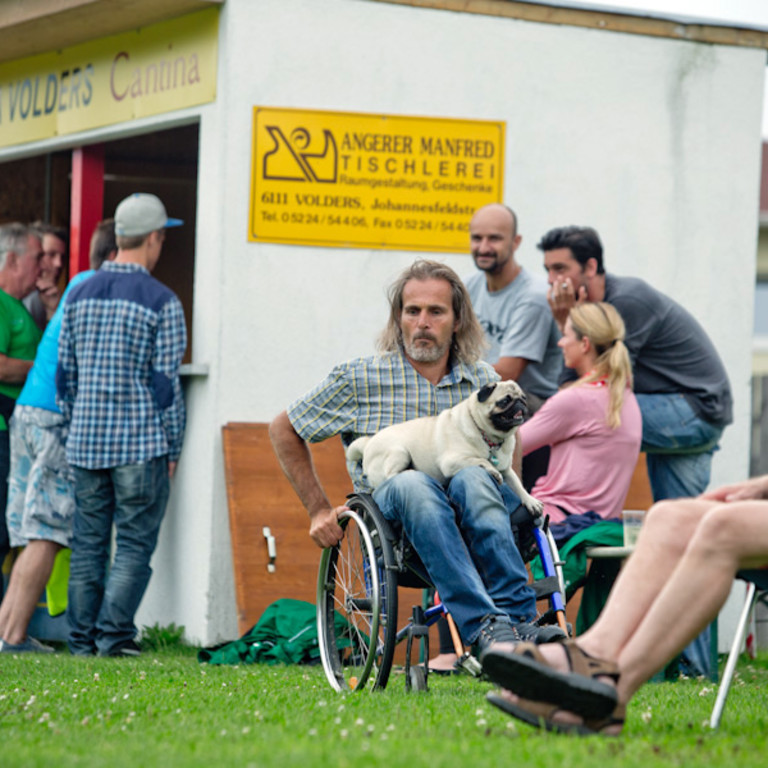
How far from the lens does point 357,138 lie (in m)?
8.07

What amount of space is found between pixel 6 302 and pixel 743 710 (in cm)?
525

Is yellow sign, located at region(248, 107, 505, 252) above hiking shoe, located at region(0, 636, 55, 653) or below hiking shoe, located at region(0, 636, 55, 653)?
above

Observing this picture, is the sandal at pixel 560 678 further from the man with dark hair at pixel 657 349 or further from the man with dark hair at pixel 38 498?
the man with dark hair at pixel 38 498

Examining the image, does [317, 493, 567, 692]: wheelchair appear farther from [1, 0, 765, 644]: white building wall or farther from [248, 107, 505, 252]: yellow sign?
[248, 107, 505, 252]: yellow sign

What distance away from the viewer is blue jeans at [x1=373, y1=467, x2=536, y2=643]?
182 inches

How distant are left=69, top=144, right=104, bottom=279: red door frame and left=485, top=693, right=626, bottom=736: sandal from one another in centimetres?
621

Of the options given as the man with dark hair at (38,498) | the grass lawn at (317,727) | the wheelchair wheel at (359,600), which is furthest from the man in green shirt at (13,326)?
the wheelchair wheel at (359,600)

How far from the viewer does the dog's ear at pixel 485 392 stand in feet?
16.7

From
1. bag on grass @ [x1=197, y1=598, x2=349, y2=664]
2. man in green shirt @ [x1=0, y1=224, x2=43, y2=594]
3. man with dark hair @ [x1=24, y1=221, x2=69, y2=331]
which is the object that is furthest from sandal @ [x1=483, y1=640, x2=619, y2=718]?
man with dark hair @ [x1=24, y1=221, x2=69, y2=331]

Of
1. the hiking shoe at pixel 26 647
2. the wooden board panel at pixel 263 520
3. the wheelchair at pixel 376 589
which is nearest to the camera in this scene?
the wheelchair at pixel 376 589

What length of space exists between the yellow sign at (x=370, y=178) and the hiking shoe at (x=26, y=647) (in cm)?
261

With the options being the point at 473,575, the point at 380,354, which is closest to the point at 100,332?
the point at 380,354

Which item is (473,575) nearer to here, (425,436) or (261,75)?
(425,436)

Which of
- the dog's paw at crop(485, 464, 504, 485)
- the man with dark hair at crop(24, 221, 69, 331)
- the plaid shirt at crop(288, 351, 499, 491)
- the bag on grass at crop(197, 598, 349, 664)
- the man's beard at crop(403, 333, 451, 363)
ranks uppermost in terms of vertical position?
the man with dark hair at crop(24, 221, 69, 331)
